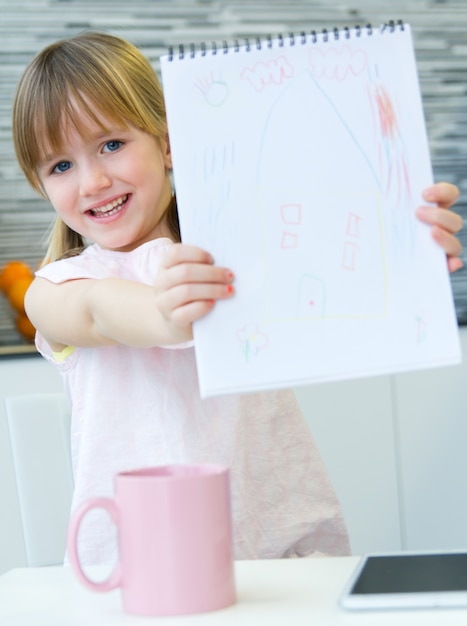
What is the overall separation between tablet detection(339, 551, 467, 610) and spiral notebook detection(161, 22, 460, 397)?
136mm

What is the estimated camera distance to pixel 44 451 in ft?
3.38

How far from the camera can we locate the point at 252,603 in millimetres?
630

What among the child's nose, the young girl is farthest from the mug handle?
the child's nose

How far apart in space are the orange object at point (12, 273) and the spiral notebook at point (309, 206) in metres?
1.16

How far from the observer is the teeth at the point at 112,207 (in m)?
0.98

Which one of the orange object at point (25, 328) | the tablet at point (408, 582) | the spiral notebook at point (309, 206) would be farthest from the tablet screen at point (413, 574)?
the orange object at point (25, 328)

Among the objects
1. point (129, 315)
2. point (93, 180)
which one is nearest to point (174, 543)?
point (129, 315)

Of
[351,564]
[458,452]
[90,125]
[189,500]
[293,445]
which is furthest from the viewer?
[458,452]

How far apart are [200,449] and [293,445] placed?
134 millimetres

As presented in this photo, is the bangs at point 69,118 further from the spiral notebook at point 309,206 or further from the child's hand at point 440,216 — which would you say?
the child's hand at point 440,216

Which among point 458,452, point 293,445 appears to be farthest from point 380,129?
point 458,452

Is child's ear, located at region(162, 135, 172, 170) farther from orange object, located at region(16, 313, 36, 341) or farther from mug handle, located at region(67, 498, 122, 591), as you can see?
orange object, located at region(16, 313, 36, 341)

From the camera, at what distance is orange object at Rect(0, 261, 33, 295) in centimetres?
183

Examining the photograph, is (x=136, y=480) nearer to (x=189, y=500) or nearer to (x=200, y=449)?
(x=189, y=500)
